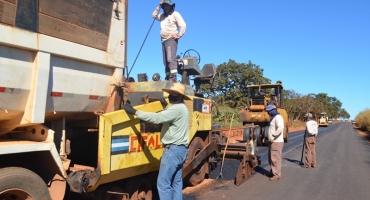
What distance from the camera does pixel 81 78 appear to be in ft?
11.4

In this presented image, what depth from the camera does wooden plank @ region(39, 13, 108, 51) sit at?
3.08 metres

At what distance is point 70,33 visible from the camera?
334 centimetres

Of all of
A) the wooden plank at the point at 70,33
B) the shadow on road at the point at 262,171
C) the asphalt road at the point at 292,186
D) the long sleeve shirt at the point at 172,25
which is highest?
the long sleeve shirt at the point at 172,25

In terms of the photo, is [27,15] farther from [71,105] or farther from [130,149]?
[130,149]

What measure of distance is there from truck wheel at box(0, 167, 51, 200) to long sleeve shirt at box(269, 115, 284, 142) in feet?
18.8

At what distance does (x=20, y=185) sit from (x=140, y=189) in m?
2.03

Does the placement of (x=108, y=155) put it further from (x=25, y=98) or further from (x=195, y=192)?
(x=195, y=192)

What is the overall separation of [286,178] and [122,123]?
5239mm

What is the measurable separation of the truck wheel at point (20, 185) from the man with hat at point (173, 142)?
1.46 metres

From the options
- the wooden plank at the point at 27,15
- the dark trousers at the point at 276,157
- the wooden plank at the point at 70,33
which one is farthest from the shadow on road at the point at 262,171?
the wooden plank at the point at 27,15

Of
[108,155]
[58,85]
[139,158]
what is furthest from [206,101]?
[58,85]

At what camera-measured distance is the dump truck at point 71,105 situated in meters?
2.85

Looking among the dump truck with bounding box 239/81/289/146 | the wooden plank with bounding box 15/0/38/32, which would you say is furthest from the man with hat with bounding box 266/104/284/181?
the dump truck with bounding box 239/81/289/146

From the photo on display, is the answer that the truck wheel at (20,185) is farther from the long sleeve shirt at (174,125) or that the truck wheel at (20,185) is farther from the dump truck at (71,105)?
the long sleeve shirt at (174,125)
